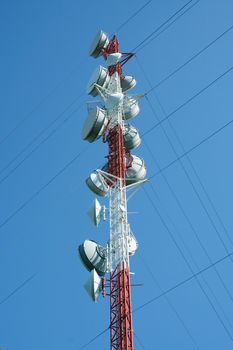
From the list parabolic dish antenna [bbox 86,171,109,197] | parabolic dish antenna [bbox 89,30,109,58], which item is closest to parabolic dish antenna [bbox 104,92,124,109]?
parabolic dish antenna [bbox 86,171,109,197]

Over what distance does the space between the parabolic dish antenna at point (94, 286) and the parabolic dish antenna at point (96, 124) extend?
587 cm

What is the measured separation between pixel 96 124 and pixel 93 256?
549 cm

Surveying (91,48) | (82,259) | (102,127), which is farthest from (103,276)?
(91,48)

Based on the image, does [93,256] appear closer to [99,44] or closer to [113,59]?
[113,59]

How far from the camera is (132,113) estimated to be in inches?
925

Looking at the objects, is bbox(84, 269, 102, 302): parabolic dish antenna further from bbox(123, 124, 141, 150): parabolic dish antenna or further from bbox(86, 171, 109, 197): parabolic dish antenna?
bbox(123, 124, 141, 150): parabolic dish antenna

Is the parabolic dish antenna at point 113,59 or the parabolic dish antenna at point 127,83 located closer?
the parabolic dish antenna at point 113,59

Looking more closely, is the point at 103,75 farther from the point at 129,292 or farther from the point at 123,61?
the point at 129,292

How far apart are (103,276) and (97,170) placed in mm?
3822

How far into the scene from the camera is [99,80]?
80.4 ft

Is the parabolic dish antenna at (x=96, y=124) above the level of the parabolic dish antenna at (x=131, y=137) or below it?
above

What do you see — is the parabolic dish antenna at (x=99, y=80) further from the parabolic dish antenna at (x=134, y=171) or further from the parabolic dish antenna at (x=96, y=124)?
the parabolic dish antenna at (x=134, y=171)

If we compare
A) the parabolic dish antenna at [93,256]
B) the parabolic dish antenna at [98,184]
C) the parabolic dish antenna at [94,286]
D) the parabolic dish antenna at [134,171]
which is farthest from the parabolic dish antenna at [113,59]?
the parabolic dish antenna at [94,286]

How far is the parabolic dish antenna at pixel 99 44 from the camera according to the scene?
2705cm
